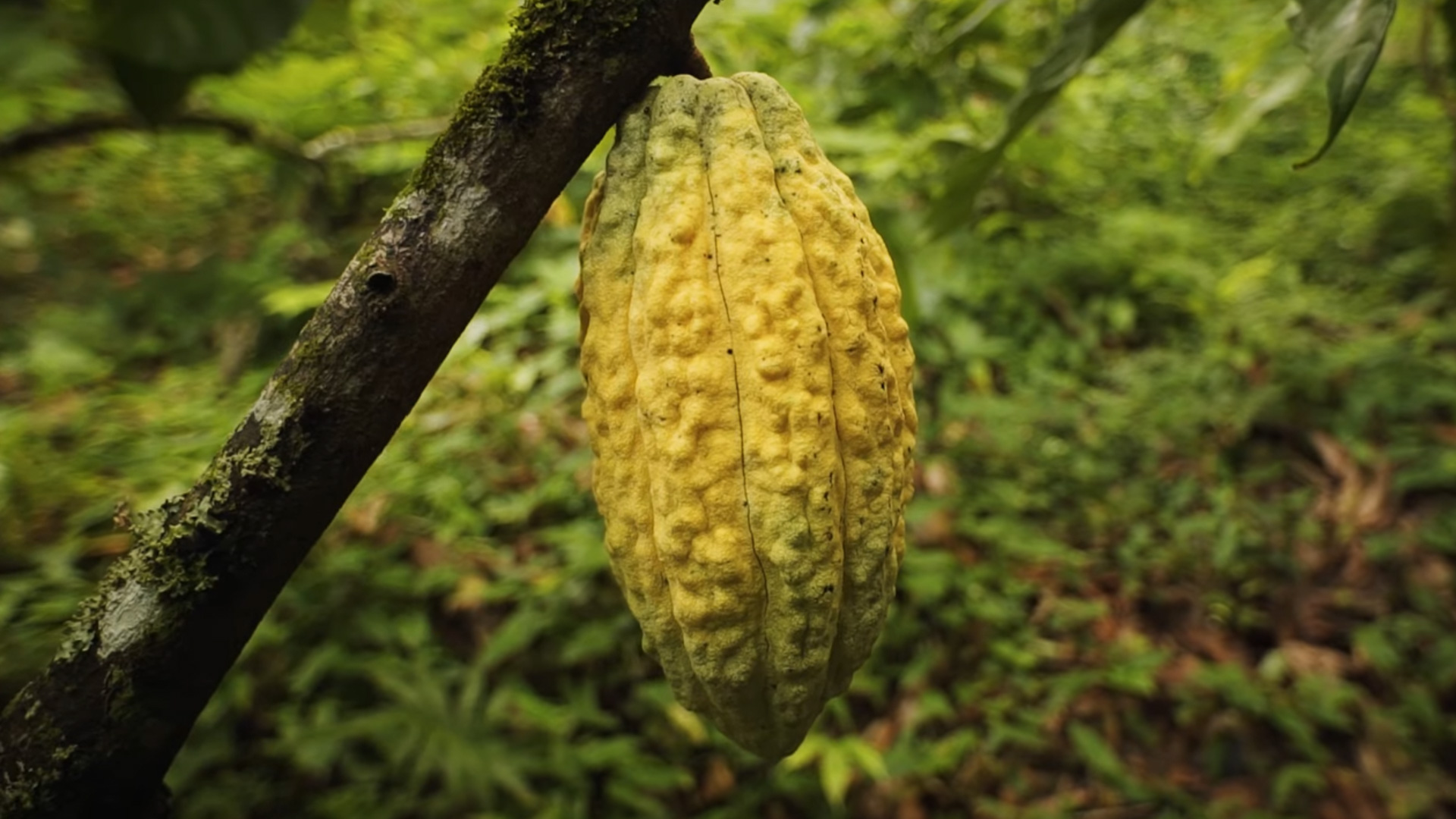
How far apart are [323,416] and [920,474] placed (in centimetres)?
245

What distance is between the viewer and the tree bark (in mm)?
653

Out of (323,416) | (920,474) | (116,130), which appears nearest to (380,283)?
→ (323,416)

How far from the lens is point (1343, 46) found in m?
0.84

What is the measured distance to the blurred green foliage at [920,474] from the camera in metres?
1.92

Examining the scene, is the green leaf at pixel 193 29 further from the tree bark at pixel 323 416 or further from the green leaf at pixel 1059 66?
the green leaf at pixel 1059 66

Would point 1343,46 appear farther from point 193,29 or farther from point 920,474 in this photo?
point 920,474

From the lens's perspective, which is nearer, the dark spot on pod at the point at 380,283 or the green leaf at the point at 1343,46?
the dark spot on pod at the point at 380,283

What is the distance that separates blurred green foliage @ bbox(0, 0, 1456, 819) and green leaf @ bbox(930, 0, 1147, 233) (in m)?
0.13

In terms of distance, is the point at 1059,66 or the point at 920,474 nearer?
the point at 1059,66

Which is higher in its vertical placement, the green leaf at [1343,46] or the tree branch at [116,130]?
the tree branch at [116,130]

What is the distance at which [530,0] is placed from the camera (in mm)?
680

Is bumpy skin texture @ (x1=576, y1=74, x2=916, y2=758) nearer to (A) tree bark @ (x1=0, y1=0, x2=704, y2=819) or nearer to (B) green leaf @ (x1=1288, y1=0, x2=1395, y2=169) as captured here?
(A) tree bark @ (x1=0, y1=0, x2=704, y2=819)

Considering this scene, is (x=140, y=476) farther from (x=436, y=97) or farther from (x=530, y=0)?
(x=530, y=0)

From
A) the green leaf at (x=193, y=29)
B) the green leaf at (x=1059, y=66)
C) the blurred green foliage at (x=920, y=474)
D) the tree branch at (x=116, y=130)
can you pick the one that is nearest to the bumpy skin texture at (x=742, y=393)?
the green leaf at (x=193, y=29)
